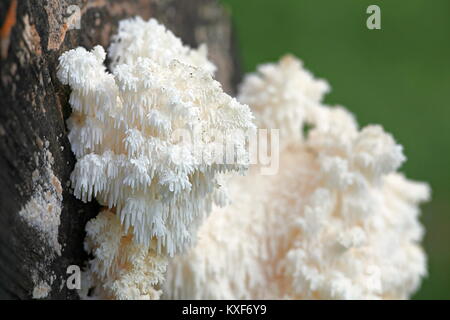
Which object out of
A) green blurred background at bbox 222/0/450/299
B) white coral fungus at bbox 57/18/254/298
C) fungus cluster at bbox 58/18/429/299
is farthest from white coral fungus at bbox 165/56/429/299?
green blurred background at bbox 222/0/450/299

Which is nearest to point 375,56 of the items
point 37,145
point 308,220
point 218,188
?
point 308,220

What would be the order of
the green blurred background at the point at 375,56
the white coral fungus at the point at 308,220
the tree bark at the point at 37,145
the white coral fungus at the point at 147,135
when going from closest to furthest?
the tree bark at the point at 37,145 → the white coral fungus at the point at 147,135 → the white coral fungus at the point at 308,220 → the green blurred background at the point at 375,56

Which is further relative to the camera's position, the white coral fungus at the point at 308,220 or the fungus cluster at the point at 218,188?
the white coral fungus at the point at 308,220

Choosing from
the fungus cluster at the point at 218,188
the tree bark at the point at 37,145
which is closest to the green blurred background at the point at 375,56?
the fungus cluster at the point at 218,188

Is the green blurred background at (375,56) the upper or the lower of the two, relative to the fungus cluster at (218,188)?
upper

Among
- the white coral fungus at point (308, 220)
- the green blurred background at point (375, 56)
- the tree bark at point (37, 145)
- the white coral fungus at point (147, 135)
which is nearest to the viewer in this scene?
the tree bark at point (37, 145)

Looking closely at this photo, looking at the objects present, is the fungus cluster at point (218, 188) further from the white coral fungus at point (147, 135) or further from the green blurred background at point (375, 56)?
the green blurred background at point (375, 56)
